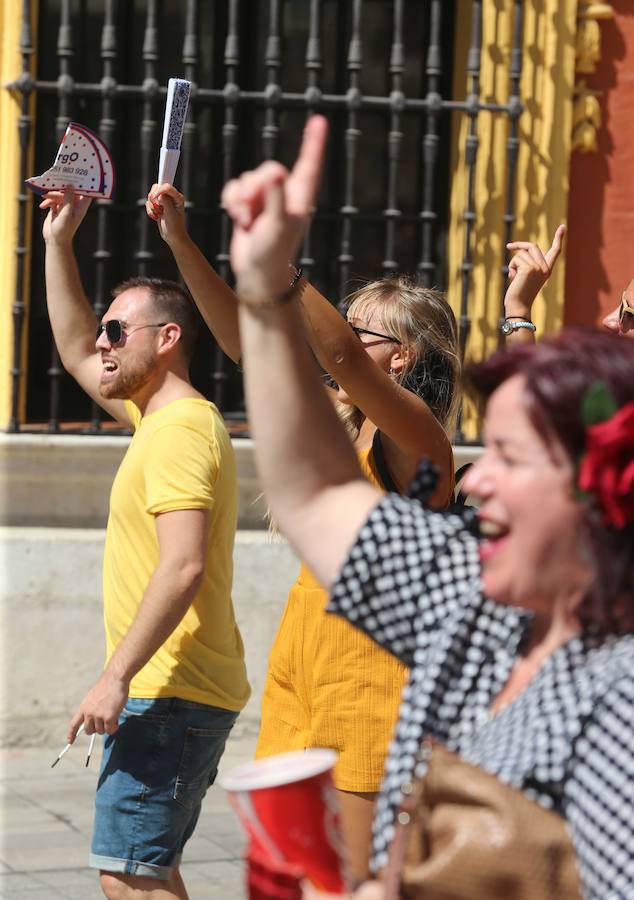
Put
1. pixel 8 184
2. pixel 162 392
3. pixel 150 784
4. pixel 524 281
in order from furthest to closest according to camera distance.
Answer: pixel 8 184
pixel 162 392
pixel 524 281
pixel 150 784

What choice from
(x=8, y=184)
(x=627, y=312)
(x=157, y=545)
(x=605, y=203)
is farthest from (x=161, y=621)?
(x=605, y=203)

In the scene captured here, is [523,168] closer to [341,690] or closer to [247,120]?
[247,120]

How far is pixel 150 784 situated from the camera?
350cm

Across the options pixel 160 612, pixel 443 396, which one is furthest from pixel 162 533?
pixel 443 396

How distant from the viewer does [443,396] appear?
347 cm

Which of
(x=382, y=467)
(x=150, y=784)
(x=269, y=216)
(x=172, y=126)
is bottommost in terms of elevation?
(x=150, y=784)

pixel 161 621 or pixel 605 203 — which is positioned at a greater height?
pixel 605 203

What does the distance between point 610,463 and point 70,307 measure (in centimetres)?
287

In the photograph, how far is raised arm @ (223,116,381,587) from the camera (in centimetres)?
168

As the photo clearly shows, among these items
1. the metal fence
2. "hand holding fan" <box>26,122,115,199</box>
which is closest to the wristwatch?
"hand holding fan" <box>26,122,115,199</box>

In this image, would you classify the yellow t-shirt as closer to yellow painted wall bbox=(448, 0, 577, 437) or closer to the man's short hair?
the man's short hair

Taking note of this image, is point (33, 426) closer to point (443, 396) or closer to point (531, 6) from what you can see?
point (531, 6)

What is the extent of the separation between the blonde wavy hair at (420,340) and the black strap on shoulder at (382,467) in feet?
0.70

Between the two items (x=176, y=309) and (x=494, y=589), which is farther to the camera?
(x=176, y=309)
